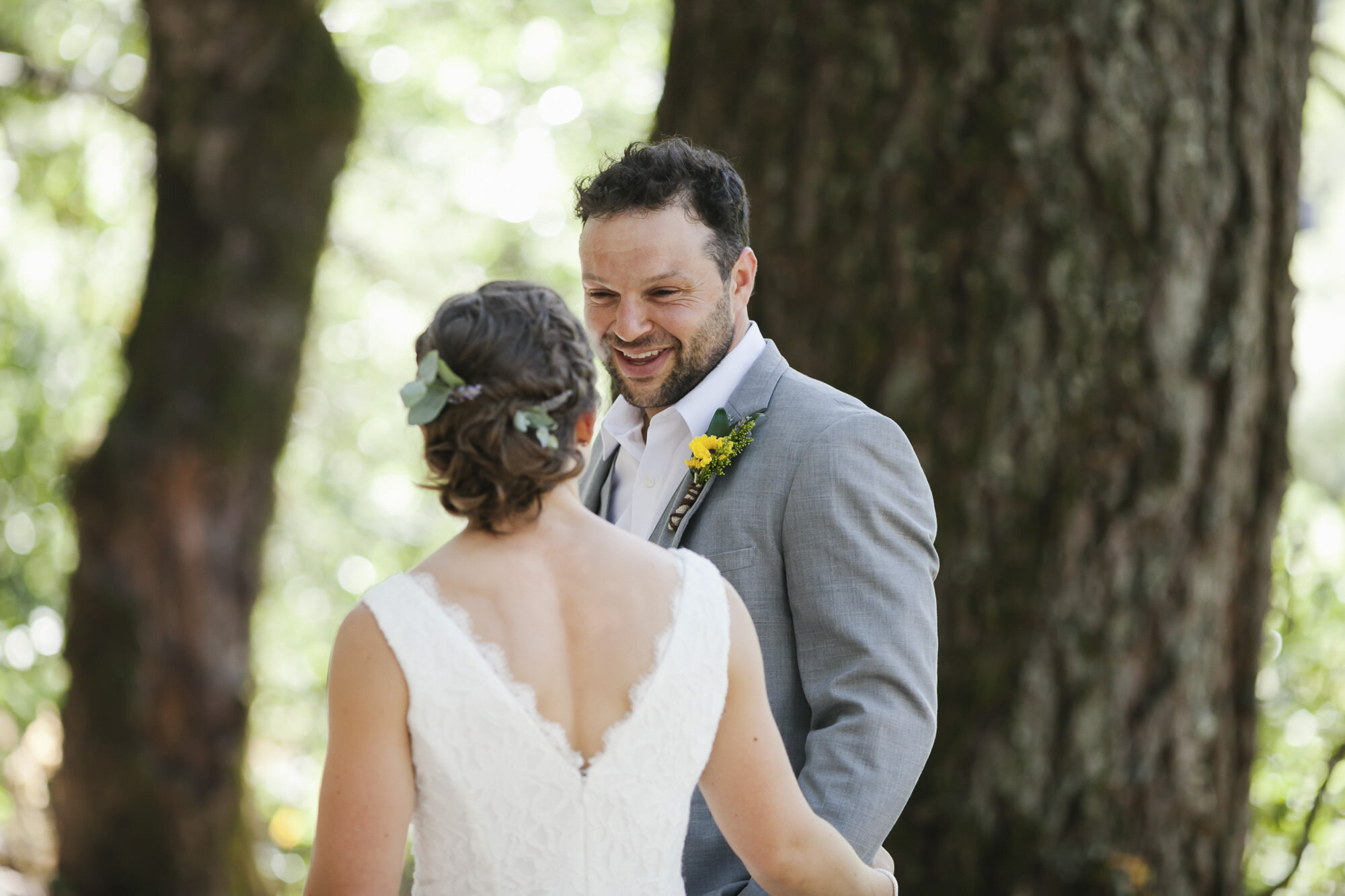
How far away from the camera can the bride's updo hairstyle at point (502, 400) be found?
1706 millimetres

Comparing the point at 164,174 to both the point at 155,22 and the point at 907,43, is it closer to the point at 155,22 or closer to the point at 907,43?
the point at 155,22

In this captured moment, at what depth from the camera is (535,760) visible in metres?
1.75

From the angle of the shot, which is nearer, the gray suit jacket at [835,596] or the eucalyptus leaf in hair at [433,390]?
the eucalyptus leaf in hair at [433,390]

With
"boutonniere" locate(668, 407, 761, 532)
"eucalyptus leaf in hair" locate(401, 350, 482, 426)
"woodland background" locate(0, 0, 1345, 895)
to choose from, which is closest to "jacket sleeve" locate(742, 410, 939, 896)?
"boutonniere" locate(668, 407, 761, 532)

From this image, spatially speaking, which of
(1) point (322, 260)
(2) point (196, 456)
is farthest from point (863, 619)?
(1) point (322, 260)

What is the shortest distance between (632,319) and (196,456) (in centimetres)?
510

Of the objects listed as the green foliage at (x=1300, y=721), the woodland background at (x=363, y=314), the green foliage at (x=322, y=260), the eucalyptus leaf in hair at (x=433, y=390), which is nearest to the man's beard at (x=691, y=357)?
the eucalyptus leaf in hair at (x=433, y=390)

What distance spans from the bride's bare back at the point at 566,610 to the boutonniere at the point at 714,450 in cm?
63

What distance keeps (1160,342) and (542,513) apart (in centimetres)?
226

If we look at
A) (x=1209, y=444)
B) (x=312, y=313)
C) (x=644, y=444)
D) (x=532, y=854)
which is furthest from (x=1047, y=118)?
(x=312, y=313)

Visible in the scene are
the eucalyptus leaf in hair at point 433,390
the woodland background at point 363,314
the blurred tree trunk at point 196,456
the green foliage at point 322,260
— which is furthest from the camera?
the green foliage at point 322,260

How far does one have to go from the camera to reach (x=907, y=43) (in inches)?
137

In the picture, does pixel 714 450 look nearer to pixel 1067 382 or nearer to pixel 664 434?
pixel 664 434

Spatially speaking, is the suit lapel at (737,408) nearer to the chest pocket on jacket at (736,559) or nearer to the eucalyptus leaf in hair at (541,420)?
the chest pocket on jacket at (736,559)
